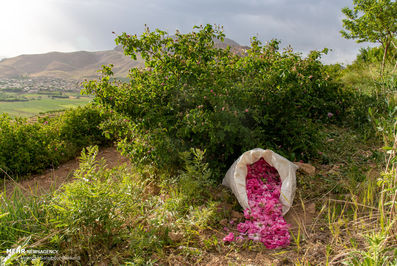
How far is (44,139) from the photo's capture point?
4652 mm

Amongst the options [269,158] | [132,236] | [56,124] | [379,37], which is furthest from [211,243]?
[379,37]

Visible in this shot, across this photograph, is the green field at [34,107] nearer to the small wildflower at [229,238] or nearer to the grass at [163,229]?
the grass at [163,229]

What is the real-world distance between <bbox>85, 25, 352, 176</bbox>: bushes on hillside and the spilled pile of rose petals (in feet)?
1.18

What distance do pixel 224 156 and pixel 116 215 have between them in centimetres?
176

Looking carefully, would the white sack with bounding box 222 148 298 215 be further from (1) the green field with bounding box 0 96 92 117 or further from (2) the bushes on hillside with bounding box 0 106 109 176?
(1) the green field with bounding box 0 96 92 117

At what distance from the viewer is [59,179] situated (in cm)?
423

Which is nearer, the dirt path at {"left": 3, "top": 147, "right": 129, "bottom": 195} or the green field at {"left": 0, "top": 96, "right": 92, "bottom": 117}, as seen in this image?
the dirt path at {"left": 3, "top": 147, "right": 129, "bottom": 195}

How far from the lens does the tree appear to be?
369 inches

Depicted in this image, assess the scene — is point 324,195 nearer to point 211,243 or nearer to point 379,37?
point 211,243

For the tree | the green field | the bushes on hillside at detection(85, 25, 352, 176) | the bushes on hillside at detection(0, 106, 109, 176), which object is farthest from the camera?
the tree

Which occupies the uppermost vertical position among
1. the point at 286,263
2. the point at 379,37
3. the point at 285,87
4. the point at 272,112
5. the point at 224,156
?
the point at 379,37

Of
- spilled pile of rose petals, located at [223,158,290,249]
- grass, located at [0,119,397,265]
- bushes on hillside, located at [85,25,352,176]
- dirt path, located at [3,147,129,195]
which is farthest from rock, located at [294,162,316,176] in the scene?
dirt path, located at [3,147,129,195]

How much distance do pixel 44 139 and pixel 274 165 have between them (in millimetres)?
3962

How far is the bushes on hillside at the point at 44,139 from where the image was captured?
14.2 feet
